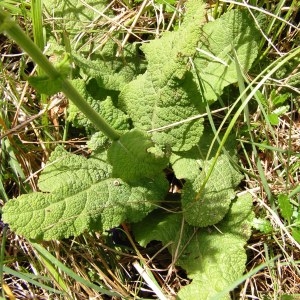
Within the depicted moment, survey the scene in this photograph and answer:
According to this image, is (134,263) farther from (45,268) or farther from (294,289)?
(294,289)

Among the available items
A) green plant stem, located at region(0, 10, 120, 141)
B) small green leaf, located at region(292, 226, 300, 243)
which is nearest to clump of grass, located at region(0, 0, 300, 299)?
small green leaf, located at region(292, 226, 300, 243)

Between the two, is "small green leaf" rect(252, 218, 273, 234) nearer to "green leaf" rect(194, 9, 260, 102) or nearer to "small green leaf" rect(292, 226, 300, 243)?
"small green leaf" rect(292, 226, 300, 243)

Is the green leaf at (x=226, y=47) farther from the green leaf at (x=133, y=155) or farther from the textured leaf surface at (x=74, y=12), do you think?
the textured leaf surface at (x=74, y=12)

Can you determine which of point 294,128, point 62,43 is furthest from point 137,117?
point 294,128

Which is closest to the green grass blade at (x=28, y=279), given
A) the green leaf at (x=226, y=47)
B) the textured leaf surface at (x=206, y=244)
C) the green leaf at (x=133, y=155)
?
the textured leaf surface at (x=206, y=244)

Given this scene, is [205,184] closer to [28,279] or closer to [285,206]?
[285,206]

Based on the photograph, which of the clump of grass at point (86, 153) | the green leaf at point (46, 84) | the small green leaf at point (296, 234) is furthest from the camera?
the clump of grass at point (86, 153)

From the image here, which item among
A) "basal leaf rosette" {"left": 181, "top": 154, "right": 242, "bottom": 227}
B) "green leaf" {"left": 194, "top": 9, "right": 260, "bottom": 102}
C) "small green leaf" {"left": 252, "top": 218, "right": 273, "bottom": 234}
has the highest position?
"green leaf" {"left": 194, "top": 9, "right": 260, "bottom": 102}

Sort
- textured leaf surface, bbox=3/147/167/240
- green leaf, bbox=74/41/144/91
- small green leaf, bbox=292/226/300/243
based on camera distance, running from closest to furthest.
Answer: textured leaf surface, bbox=3/147/167/240 → small green leaf, bbox=292/226/300/243 → green leaf, bbox=74/41/144/91

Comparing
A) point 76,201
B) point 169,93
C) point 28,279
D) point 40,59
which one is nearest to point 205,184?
point 169,93
